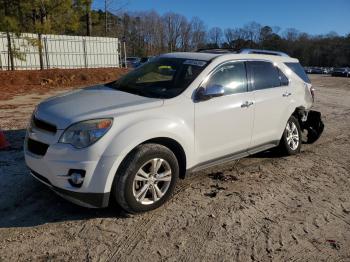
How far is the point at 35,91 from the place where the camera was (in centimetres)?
1561

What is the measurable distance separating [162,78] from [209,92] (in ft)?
2.78

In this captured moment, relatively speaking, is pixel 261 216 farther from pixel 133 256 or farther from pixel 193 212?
pixel 133 256

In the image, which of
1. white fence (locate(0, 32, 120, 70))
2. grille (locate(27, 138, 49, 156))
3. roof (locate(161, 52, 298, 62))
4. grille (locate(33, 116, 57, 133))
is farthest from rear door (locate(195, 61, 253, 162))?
white fence (locate(0, 32, 120, 70))

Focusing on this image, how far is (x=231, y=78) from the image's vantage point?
15.9 feet

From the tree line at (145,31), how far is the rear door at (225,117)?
1.22m

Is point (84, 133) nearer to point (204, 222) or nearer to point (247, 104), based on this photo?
point (204, 222)

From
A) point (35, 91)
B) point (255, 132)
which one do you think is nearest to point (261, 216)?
point (255, 132)

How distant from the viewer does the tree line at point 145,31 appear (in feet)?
63.3

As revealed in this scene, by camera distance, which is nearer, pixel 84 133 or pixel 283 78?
pixel 84 133

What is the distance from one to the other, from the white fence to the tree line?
811 millimetres

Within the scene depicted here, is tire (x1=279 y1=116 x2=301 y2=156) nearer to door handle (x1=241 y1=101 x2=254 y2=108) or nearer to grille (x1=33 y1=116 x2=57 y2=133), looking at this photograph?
door handle (x1=241 y1=101 x2=254 y2=108)

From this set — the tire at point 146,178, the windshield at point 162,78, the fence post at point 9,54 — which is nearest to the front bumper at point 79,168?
the tire at point 146,178

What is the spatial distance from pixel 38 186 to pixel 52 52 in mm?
21007

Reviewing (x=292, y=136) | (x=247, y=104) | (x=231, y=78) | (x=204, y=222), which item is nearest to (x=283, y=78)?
(x=292, y=136)
